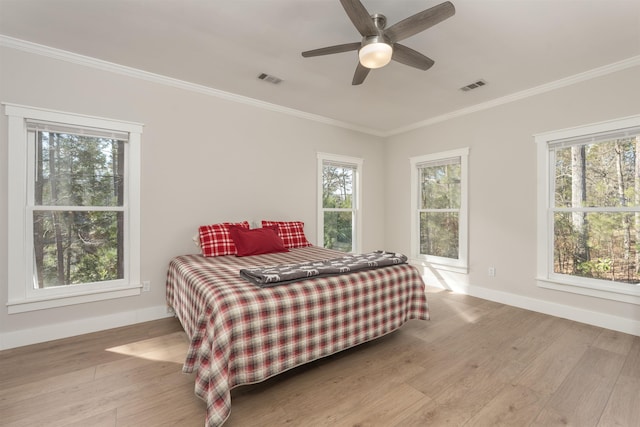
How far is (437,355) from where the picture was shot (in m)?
2.32

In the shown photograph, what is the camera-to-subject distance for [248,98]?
3619mm

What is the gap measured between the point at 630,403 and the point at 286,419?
2051mm

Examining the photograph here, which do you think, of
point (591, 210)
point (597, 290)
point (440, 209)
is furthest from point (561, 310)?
point (440, 209)

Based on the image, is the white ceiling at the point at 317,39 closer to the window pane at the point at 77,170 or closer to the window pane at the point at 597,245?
the window pane at the point at 77,170

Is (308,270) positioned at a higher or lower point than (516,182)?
lower

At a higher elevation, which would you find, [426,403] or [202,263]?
[202,263]

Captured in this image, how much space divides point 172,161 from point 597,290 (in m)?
4.59

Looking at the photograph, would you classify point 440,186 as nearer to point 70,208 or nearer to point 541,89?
point 541,89

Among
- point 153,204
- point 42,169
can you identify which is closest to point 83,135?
point 42,169

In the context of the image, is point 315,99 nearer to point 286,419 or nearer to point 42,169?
point 42,169

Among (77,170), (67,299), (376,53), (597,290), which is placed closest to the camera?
(376,53)

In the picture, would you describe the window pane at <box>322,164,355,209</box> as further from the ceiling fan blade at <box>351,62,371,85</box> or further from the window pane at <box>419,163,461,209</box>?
the ceiling fan blade at <box>351,62,371,85</box>

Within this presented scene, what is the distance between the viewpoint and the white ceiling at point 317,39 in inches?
80.5

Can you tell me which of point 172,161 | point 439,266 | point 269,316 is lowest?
point 439,266
